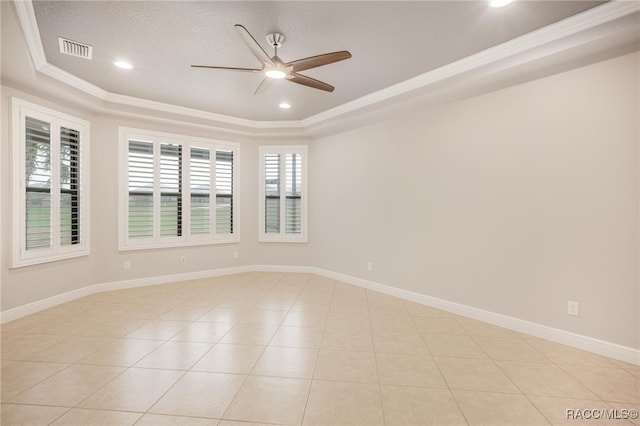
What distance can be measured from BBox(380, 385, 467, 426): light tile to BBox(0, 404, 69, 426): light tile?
2127 mm

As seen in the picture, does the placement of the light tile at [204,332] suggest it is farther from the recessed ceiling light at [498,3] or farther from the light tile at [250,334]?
the recessed ceiling light at [498,3]

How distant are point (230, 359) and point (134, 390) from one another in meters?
0.71

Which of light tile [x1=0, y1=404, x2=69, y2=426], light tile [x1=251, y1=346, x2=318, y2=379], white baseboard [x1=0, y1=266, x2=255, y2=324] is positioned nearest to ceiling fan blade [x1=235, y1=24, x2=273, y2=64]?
light tile [x1=251, y1=346, x2=318, y2=379]

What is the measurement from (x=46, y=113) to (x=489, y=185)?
18.6 feet

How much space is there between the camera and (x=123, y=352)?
263 cm

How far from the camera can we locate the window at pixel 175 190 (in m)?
4.69

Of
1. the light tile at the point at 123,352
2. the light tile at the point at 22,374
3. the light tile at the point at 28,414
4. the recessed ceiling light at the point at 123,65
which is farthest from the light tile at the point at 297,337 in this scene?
the recessed ceiling light at the point at 123,65

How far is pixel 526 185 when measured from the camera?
3.12m

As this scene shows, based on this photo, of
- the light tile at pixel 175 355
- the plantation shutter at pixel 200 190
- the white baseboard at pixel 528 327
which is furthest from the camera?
the plantation shutter at pixel 200 190

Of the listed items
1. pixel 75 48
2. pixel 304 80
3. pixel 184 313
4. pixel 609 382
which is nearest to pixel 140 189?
pixel 75 48

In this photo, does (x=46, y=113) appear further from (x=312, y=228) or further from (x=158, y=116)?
(x=312, y=228)

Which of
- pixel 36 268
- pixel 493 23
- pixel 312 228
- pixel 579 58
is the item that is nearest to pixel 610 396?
pixel 579 58

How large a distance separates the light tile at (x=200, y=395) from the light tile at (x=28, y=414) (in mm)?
597

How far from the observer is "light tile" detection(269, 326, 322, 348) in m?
2.81
